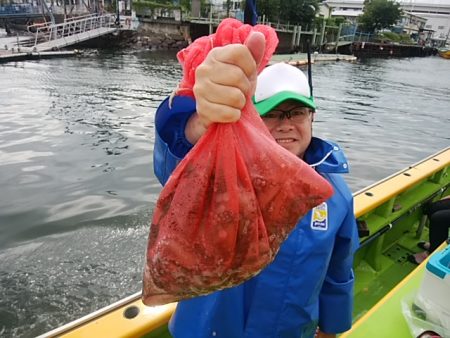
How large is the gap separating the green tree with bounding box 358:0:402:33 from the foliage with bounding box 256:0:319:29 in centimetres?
2596

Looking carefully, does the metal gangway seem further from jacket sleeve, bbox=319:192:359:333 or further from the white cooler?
the white cooler

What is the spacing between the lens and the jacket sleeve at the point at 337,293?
1826mm

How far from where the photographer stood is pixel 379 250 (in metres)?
4.31

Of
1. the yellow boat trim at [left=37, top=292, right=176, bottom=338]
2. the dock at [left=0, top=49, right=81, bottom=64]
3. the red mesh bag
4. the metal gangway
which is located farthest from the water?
the metal gangway

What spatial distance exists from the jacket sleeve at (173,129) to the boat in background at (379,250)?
116 centimetres

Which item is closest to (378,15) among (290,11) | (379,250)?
(290,11)

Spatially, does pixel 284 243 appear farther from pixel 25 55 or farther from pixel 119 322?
pixel 25 55

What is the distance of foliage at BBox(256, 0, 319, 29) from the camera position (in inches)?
1865

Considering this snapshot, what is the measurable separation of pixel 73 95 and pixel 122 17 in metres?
27.7

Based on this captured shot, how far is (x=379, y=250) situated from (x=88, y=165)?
21.9ft

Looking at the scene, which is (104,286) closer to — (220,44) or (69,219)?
(69,219)

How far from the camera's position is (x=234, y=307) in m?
1.54

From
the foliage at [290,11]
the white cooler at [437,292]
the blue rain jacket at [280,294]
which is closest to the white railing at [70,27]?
the foliage at [290,11]

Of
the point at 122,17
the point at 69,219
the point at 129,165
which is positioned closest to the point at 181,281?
the point at 69,219
